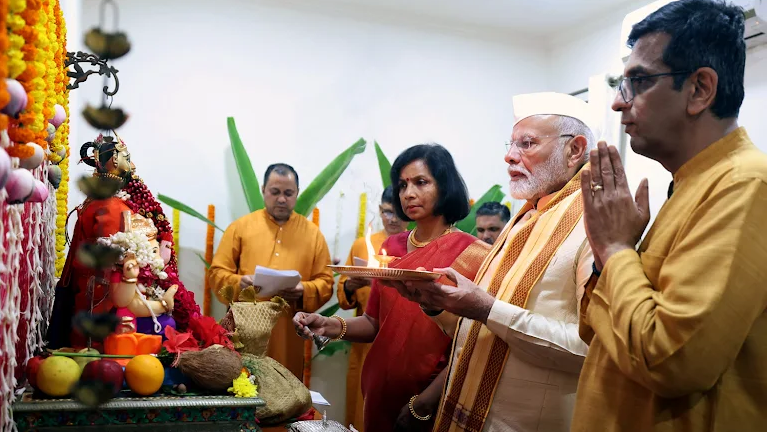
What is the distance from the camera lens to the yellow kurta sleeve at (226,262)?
4.92m

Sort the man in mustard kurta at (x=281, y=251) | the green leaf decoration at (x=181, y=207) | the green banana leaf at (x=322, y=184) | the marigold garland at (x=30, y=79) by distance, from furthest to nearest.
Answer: the green banana leaf at (x=322, y=184) → the green leaf decoration at (x=181, y=207) → the man in mustard kurta at (x=281, y=251) → the marigold garland at (x=30, y=79)

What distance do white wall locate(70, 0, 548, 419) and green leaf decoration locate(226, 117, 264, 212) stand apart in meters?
0.34

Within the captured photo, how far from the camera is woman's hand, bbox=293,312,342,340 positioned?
2557 mm

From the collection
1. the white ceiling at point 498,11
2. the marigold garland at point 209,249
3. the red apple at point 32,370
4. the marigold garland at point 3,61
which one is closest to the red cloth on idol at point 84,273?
the red apple at point 32,370

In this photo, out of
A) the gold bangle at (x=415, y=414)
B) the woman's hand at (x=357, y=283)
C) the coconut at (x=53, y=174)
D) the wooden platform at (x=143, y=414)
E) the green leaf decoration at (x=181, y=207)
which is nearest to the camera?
the wooden platform at (x=143, y=414)

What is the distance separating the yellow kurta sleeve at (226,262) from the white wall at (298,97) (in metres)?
0.70

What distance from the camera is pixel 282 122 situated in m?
6.08

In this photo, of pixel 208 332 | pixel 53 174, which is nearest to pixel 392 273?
pixel 208 332

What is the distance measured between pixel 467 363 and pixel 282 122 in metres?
4.37

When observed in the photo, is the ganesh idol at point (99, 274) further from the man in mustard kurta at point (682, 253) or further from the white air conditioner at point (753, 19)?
the white air conditioner at point (753, 19)

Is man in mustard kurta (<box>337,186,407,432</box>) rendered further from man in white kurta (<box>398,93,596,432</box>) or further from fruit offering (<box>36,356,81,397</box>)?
fruit offering (<box>36,356,81,397</box>)

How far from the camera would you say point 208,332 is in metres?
2.09

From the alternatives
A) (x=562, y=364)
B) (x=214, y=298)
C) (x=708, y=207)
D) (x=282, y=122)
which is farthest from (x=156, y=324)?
(x=282, y=122)

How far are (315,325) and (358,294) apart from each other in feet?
8.37
